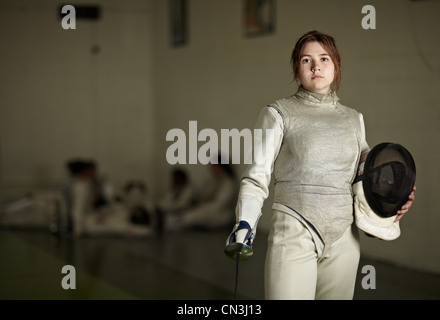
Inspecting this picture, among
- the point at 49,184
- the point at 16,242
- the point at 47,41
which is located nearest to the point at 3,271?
the point at 16,242

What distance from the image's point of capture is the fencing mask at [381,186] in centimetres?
249

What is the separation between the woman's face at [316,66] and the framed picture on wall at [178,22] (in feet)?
25.4

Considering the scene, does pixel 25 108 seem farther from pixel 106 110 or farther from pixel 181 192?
pixel 181 192

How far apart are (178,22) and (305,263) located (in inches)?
332

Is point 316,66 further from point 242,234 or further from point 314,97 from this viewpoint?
point 242,234

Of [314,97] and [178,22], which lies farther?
[178,22]

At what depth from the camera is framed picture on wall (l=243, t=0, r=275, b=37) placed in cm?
766

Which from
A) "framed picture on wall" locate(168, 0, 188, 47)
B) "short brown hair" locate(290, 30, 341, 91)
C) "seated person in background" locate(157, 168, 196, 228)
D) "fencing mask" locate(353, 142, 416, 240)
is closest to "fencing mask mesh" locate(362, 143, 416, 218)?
"fencing mask" locate(353, 142, 416, 240)

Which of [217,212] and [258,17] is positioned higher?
[258,17]

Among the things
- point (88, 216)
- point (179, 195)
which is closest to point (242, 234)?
point (88, 216)

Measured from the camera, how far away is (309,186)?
2.46 meters

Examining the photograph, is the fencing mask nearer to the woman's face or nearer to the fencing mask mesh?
the fencing mask mesh

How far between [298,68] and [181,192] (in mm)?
6634

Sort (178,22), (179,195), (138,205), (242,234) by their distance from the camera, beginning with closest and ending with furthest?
(242,234) < (138,205) < (179,195) < (178,22)
